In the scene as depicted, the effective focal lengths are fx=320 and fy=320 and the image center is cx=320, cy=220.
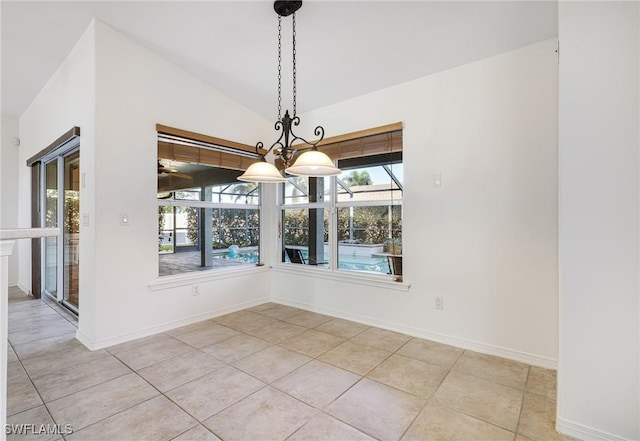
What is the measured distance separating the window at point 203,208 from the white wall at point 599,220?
336 cm

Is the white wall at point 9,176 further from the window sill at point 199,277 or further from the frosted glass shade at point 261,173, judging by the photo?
the frosted glass shade at point 261,173

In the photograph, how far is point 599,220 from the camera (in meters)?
1.68

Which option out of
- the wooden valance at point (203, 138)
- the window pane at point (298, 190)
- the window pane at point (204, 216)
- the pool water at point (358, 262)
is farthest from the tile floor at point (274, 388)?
A: the wooden valance at point (203, 138)

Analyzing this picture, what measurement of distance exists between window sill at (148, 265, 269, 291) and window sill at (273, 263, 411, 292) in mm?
384

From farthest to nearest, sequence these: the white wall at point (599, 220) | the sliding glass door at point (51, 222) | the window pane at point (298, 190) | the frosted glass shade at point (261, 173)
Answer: the sliding glass door at point (51, 222), the window pane at point (298, 190), the frosted glass shade at point (261, 173), the white wall at point (599, 220)

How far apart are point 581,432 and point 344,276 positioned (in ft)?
7.79

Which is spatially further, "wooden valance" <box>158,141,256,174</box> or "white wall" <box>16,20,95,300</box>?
"wooden valance" <box>158,141,256,174</box>

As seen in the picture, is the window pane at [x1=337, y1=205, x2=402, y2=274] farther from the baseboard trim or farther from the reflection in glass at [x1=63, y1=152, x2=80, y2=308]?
the reflection in glass at [x1=63, y1=152, x2=80, y2=308]

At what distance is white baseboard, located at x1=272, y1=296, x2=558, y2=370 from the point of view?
8.43 feet

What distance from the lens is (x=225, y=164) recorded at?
396 centimetres

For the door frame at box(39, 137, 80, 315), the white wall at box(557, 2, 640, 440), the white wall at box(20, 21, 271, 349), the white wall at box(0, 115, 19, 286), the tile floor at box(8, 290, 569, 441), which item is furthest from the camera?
the white wall at box(0, 115, 19, 286)

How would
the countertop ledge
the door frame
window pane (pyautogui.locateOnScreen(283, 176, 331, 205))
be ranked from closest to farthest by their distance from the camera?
1. the countertop ledge
2. the door frame
3. window pane (pyautogui.locateOnScreen(283, 176, 331, 205))

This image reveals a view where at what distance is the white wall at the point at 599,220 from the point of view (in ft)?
5.29

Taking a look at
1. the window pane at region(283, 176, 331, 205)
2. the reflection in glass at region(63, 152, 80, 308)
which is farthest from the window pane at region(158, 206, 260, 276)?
the reflection in glass at region(63, 152, 80, 308)
